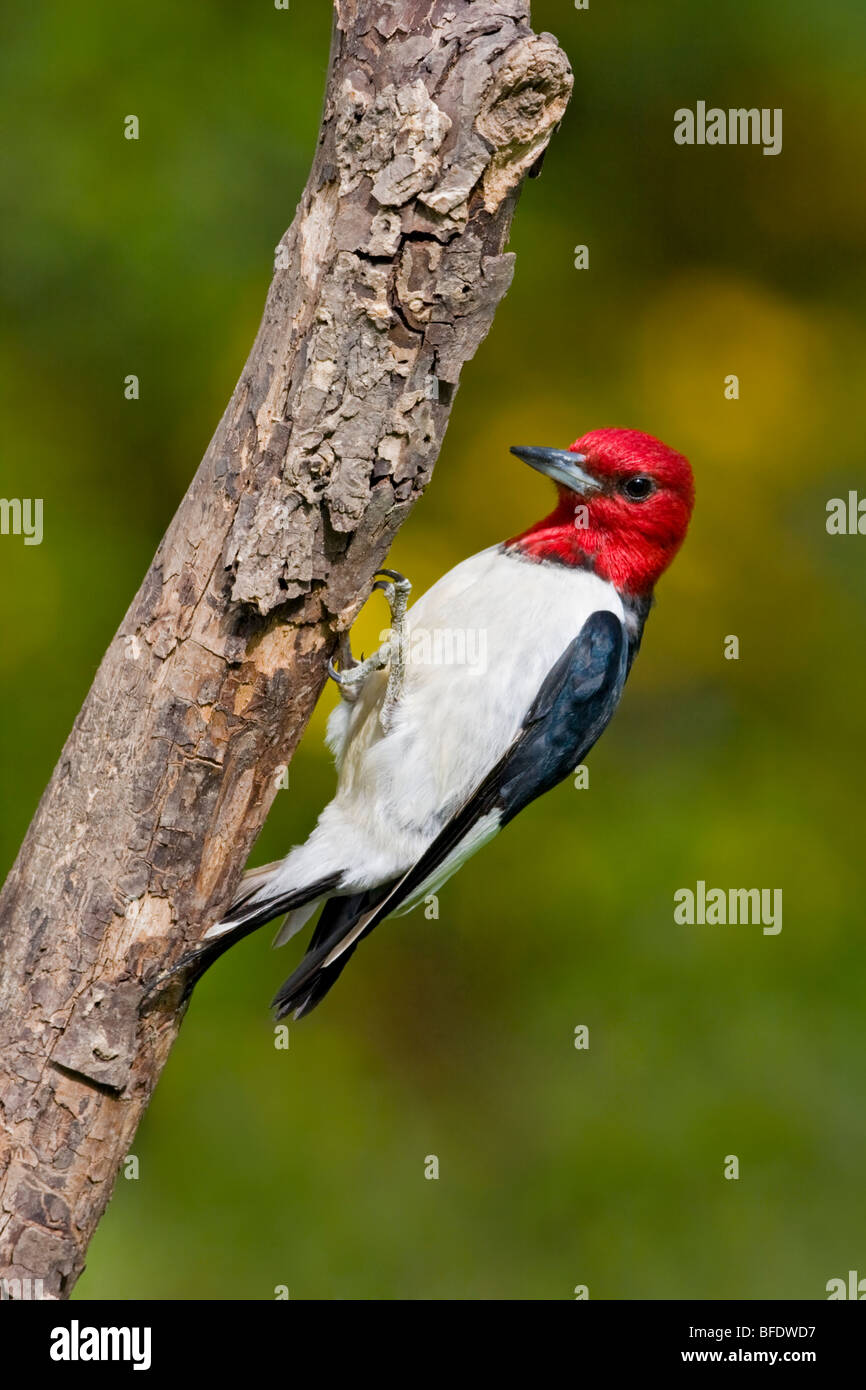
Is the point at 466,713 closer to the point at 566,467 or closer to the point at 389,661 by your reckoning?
the point at 389,661

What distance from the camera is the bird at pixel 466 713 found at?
268 centimetres

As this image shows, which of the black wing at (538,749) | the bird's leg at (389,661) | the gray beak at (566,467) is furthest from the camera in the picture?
the gray beak at (566,467)

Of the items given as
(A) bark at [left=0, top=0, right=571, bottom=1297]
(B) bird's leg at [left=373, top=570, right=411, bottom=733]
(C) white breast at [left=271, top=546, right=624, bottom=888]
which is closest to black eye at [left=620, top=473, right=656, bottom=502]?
(C) white breast at [left=271, top=546, right=624, bottom=888]

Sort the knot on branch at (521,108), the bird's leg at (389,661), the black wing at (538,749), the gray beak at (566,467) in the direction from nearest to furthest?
1. the knot on branch at (521,108)
2. the bird's leg at (389,661)
3. the black wing at (538,749)
4. the gray beak at (566,467)

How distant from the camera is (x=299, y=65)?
153 inches

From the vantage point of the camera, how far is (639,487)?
2812mm

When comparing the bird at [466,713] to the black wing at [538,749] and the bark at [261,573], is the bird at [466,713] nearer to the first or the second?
the black wing at [538,749]

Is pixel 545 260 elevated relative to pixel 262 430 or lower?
elevated

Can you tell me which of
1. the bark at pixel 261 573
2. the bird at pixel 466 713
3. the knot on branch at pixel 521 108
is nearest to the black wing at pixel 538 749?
the bird at pixel 466 713

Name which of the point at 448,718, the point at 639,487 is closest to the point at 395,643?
the point at 448,718

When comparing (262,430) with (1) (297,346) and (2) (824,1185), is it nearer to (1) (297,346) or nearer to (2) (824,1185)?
(1) (297,346)

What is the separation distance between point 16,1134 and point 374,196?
5.55ft

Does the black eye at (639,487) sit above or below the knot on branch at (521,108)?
below

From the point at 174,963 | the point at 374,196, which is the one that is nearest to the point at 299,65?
the point at 374,196
